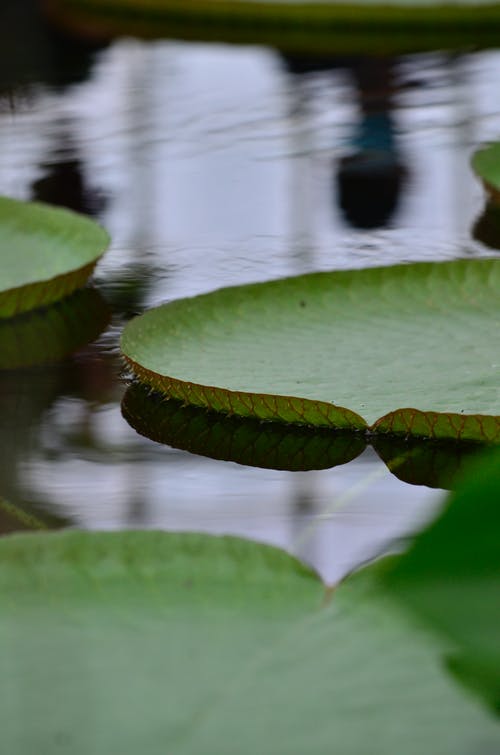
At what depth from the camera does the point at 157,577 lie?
72cm

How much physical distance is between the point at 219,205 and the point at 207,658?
0.99 meters

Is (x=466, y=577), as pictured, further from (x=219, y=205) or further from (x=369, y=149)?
(x=369, y=149)

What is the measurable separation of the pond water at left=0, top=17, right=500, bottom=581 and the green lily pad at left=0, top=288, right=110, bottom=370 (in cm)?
2

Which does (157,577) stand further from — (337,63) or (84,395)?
(337,63)

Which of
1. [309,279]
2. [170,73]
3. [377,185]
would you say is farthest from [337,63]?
[309,279]

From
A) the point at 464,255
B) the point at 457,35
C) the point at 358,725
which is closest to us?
the point at 358,725

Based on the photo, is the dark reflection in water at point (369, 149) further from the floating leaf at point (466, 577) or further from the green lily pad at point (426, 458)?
the floating leaf at point (466, 577)

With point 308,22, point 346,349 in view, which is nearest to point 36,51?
point 308,22

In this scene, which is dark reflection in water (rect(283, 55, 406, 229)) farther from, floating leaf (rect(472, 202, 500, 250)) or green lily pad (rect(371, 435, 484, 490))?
green lily pad (rect(371, 435, 484, 490))

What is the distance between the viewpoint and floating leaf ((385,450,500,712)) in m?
0.51

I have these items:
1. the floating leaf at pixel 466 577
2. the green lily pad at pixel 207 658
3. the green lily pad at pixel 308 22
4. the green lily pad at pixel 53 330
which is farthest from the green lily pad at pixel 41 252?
the green lily pad at pixel 308 22

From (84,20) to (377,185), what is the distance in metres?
1.42

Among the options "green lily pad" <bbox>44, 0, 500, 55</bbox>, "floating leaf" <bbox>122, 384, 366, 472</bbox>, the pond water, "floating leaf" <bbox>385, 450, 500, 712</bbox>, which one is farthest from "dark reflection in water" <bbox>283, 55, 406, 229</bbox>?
"floating leaf" <bbox>385, 450, 500, 712</bbox>

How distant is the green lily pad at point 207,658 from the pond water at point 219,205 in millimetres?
90
